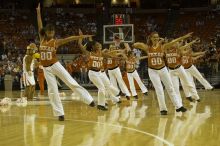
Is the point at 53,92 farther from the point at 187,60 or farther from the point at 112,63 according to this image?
the point at 187,60

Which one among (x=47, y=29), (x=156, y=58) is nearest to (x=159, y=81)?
(x=156, y=58)

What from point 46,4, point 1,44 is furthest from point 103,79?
point 46,4

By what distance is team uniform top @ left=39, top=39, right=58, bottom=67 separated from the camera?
1198cm

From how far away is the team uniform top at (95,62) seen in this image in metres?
14.9

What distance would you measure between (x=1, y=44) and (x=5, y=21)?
4.90 m

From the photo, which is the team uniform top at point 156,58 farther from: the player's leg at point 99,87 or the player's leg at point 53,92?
the player's leg at point 53,92

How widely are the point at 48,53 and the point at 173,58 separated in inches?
227

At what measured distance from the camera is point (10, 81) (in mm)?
29047

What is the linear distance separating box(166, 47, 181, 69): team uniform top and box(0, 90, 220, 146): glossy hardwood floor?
6.74 ft

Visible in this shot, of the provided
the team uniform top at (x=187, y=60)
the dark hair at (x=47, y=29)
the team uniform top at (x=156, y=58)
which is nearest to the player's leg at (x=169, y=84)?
the team uniform top at (x=156, y=58)

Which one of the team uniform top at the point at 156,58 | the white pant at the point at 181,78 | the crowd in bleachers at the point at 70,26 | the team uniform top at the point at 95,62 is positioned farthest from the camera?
the crowd in bleachers at the point at 70,26

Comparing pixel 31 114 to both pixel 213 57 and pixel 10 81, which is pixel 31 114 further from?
pixel 213 57

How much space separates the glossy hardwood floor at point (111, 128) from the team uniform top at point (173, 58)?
205 cm

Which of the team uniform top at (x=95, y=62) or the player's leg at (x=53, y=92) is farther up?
the team uniform top at (x=95, y=62)
